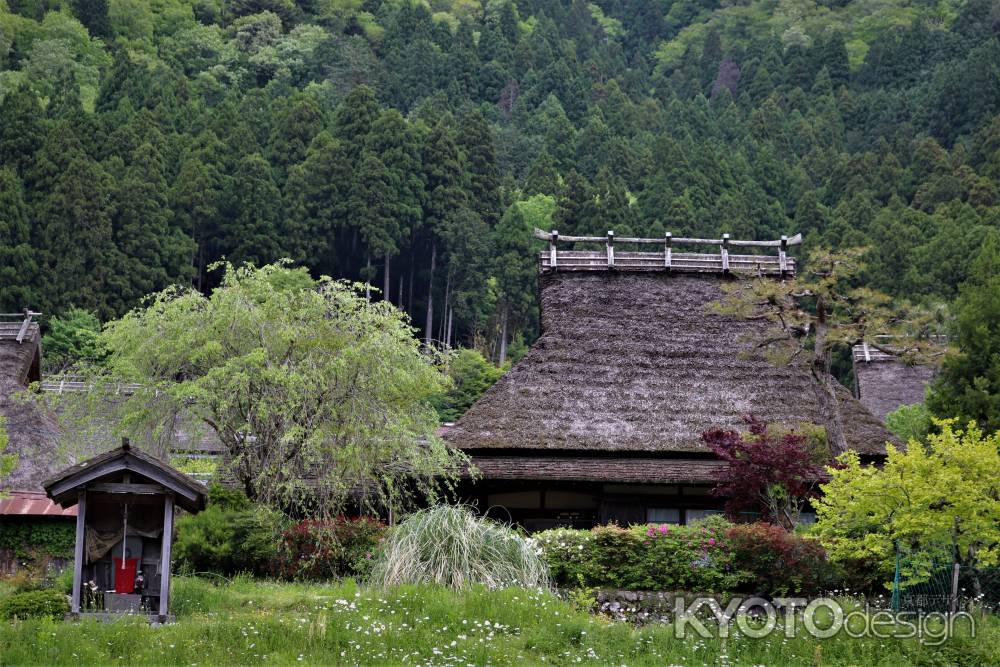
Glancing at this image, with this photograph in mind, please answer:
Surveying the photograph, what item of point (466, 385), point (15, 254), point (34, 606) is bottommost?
point (34, 606)

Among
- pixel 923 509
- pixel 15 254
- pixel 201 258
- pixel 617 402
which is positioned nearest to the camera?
pixel 923 509

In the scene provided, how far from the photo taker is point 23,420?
2888 centimetres

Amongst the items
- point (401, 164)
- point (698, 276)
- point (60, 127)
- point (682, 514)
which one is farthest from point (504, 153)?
point (682, 514)

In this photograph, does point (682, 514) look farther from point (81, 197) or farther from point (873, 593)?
point (81, 197)

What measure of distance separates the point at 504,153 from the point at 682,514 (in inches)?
2634

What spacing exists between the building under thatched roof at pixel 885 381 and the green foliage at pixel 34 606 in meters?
25.9

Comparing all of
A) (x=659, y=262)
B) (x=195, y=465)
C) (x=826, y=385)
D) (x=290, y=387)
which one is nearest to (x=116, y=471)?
(x=290, y=387)

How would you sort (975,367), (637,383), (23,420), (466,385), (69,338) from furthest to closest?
(466,385) < (69,338) < (23,420) < (975,367) < (637,383)

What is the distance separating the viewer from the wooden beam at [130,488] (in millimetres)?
16984

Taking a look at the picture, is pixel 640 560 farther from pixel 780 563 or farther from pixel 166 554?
pixel 166 554

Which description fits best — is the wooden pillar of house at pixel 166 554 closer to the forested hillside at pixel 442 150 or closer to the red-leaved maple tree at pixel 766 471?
the red-leaved maple tree at pixel 766 471

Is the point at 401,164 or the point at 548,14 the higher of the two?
the point at 548,14

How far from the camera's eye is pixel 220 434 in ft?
73.6

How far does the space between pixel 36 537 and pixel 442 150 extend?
47.3 m
